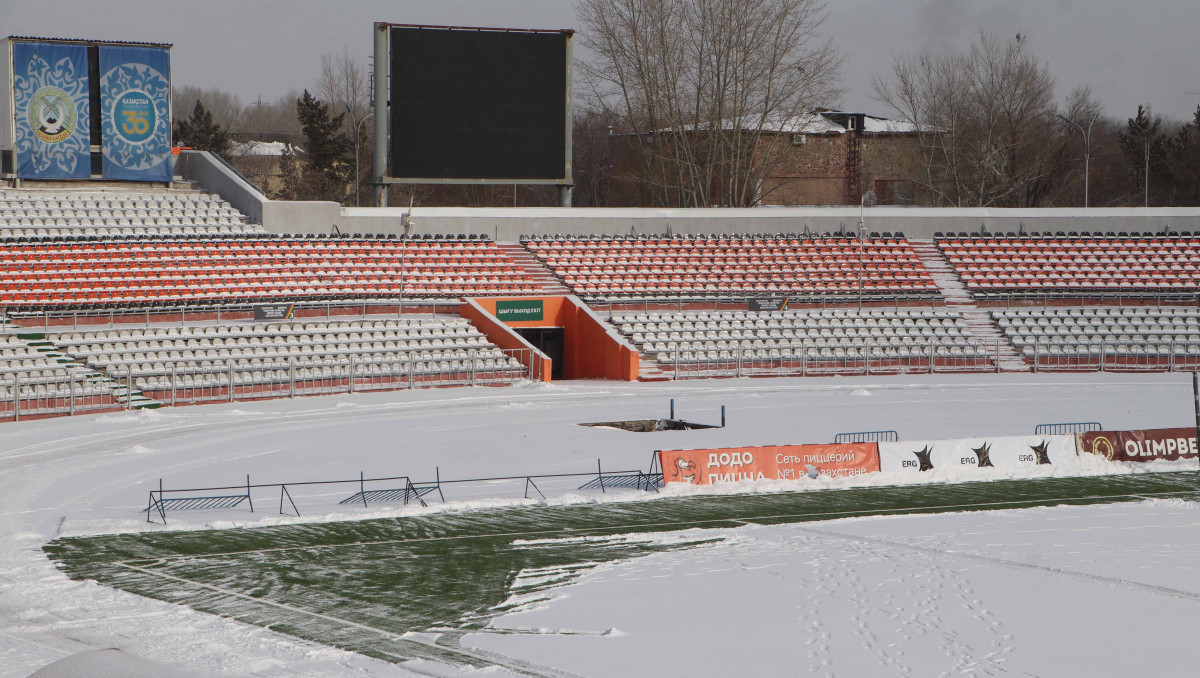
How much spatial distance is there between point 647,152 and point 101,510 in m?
48.0

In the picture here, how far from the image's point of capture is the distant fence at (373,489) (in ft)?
70.1

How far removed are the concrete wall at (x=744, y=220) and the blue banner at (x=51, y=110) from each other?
26.6 ft

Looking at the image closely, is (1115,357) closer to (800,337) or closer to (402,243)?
(800,337)

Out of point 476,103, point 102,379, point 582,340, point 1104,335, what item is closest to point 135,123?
point 476,103

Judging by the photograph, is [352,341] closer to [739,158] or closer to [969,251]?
[969,251]

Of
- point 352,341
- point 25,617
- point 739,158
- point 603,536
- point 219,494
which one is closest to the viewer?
point 25,617

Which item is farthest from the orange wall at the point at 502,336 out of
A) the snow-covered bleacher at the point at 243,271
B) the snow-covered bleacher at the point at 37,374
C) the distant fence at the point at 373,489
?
the distant fence at the point at 373,489

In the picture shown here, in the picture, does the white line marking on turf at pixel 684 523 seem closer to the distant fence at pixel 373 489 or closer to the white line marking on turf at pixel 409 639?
the white line marking on turf at pixel 409 639

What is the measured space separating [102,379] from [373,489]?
12.4 metres

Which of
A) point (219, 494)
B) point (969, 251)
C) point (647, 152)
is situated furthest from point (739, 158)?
point (219, 494)

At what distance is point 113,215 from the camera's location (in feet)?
143

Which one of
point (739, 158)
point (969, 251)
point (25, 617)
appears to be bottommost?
point (25, 617)

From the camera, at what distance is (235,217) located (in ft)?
147

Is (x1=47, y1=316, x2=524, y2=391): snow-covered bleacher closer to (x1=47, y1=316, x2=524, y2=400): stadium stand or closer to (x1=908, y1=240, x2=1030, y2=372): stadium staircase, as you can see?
(x1=47, y1=316, x2=524, y2=400): stadium stand
